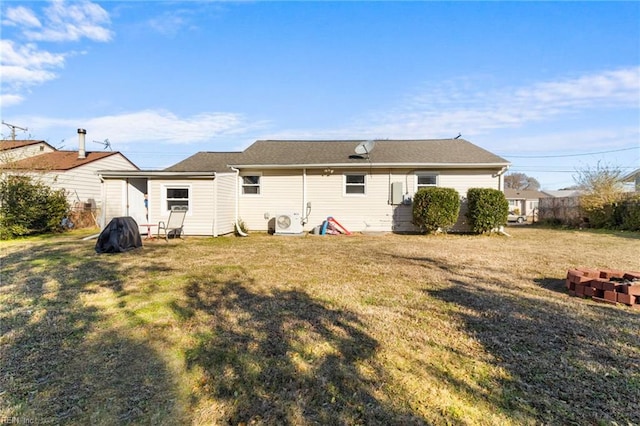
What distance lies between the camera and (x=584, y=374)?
228cm

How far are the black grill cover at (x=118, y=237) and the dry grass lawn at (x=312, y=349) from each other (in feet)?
6.47

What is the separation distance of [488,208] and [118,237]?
449 inches

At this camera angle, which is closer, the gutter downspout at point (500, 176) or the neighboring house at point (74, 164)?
the gutter downspout at point (500, 176)

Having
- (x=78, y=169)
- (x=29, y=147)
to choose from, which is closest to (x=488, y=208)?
(x=78, y=169)

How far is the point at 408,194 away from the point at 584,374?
992 cm

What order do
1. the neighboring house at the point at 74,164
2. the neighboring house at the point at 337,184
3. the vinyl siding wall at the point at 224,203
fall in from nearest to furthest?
the vinyl siding wall at the point at 224,203, the neighboring house at the point at 337,184, the neighboring house at the point at 74,164

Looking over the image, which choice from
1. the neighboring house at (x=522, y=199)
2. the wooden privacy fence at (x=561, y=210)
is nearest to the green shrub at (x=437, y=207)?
the wooden privacy fence at (x=561, y=210)

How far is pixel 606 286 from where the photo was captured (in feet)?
13.0

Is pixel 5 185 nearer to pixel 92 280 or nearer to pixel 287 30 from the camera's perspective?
pixel 92 280

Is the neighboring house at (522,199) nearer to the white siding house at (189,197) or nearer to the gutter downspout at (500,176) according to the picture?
the gutter downspout at (500,176)

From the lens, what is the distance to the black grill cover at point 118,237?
7.44 metres

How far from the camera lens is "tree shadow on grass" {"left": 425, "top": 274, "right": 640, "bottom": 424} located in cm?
192

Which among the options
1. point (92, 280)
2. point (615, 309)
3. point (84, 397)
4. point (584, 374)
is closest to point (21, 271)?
point (92, 280)

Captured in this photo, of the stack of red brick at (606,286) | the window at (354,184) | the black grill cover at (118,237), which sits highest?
the window at (354,184)
